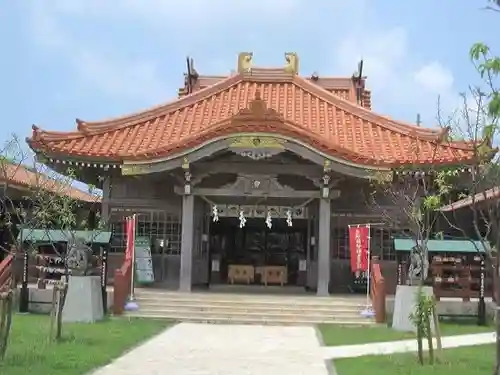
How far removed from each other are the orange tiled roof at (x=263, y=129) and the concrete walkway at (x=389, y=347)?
17.2ft

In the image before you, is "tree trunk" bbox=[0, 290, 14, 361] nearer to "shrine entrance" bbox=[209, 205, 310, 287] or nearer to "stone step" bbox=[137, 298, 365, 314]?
"stone step" bbox=[137, 298, 365, 314]

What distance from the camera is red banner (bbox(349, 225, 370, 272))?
18.0 m

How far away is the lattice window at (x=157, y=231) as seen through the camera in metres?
20.3

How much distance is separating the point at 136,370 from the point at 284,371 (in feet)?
6.51

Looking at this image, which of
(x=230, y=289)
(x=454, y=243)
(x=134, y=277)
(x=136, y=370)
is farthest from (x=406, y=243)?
Answer: (x=136, y=370)

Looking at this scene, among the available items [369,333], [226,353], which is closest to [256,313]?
[369,333]

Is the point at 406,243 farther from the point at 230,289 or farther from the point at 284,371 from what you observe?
the point at 284,371

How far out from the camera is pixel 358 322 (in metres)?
16.5

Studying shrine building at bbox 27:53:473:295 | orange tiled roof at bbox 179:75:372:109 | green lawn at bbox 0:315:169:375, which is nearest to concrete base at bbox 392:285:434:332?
shrine building at bbox 27:53:473:295

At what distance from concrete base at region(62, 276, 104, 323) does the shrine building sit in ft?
11.9

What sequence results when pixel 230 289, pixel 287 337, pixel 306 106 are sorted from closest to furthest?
pixel 287 337, pixel 230 289, pixel 306 106

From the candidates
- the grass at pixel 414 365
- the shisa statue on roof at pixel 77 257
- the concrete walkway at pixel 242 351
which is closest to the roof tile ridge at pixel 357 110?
the concrete walkway at pixel 242 351

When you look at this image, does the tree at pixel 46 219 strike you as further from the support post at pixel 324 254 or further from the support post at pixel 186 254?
the support post at pixel 324 254

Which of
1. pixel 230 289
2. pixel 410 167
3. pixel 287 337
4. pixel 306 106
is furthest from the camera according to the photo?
pixel 306 106
